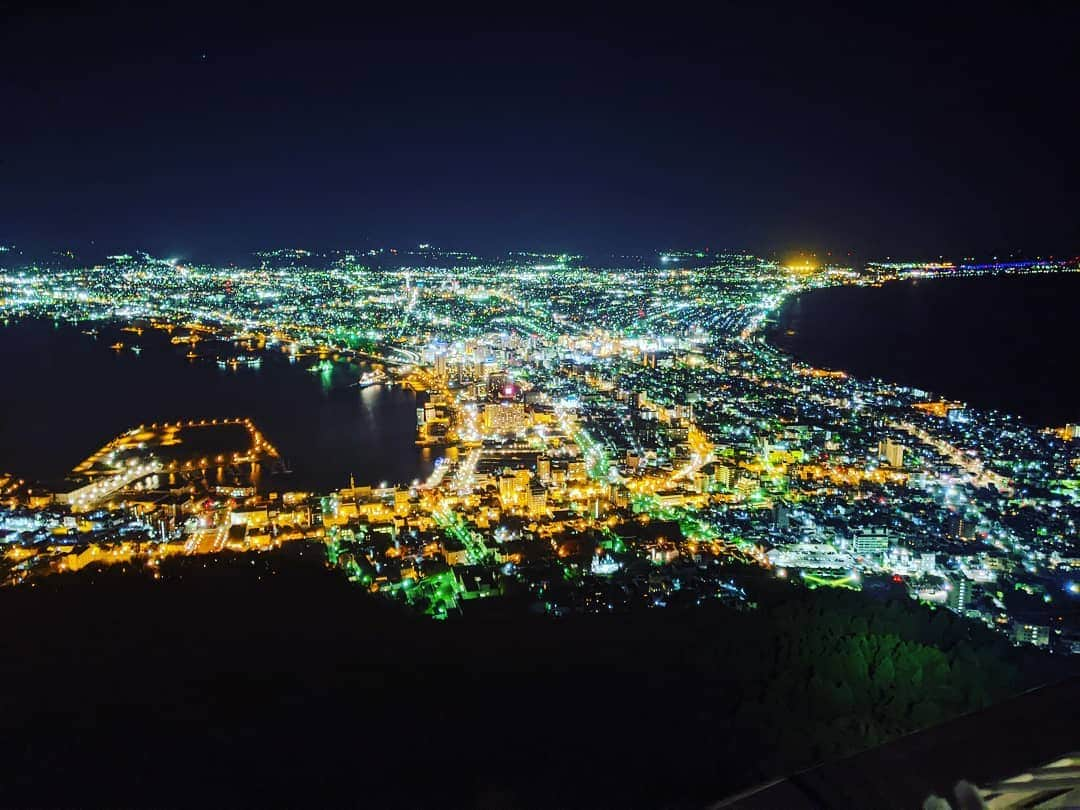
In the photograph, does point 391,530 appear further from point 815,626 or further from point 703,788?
point 703,788

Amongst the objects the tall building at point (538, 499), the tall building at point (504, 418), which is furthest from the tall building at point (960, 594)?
the tall building at point (504, 418)

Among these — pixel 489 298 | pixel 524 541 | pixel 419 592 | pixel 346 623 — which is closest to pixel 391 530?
pixel 524 541

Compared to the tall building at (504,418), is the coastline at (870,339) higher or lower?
higher

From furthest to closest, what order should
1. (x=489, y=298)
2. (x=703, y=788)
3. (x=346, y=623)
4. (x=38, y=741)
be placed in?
(x=489, y=298) < (x=346, y=623) < (x=38, y=741) < (x=703, y=788)

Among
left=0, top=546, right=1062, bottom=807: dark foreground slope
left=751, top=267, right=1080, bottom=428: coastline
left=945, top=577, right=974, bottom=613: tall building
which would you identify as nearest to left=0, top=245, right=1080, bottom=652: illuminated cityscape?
left=945, top=577, right=974, bottom=613: tall building

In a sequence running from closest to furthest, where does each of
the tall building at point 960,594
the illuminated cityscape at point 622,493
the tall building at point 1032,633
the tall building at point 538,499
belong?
the tall building at point 1032,633 → the tall building at point 960,594 → the illuminated cityscape at point 622,493 → the tall building at point 538,499

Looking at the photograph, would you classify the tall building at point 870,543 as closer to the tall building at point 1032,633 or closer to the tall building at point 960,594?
the tall building at point 960,594

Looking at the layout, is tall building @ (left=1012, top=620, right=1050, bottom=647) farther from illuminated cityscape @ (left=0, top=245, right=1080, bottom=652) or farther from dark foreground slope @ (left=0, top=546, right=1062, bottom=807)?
dark foreground slope @ (left=0, top=546, right=1062, bottom=807)
